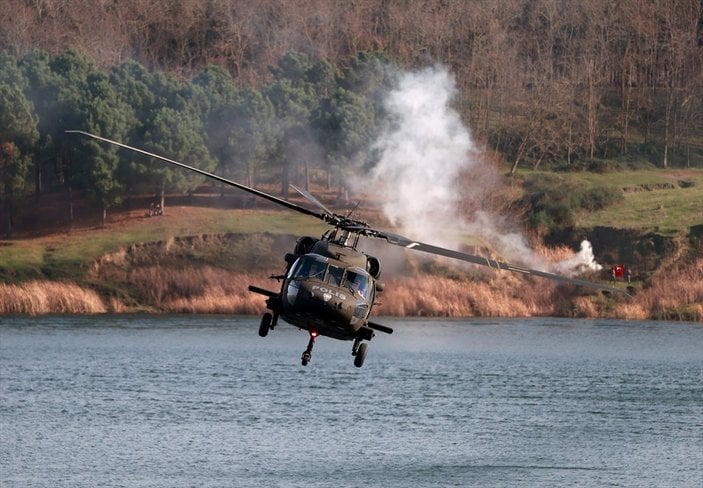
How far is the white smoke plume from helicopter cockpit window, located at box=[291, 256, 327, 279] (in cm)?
7337

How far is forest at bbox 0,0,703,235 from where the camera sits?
416 feet

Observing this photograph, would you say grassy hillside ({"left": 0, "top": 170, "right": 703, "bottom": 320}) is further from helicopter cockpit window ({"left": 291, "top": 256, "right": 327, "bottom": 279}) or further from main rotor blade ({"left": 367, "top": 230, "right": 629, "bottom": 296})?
main rotor blade ({"left": 367, "top": 230, "right": 629, "bottom": 296})

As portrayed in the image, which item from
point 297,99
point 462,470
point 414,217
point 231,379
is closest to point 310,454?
point 462,470

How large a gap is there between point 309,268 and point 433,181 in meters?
85.2

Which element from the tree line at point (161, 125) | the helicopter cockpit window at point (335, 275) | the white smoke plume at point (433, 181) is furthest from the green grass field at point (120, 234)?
the helicopter cockpit window at point (335, 275)

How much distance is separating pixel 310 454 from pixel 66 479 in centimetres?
1056

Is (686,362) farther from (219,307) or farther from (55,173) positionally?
(55,173)

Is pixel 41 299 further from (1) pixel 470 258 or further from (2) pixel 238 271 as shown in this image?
(1) pixel 470 258

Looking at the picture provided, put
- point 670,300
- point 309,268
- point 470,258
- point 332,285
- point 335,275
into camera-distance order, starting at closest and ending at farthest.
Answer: point 470,258 → point 332,285 → point 309,268 → point 335,275 → point 670,300

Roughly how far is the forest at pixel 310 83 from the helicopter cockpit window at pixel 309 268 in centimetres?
7890

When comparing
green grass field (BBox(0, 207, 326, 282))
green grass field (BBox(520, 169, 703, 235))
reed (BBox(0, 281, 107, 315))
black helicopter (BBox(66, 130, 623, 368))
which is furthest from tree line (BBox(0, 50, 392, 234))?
black helicopter (BBox(66, 130, 623, 368))

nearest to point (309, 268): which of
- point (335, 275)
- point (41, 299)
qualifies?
point (335, 275)

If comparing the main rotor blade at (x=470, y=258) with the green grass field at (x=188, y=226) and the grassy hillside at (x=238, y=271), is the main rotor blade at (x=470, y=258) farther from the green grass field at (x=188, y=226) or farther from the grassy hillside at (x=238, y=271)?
the green grass field at (x=188, y=226)

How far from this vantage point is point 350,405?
262ft
